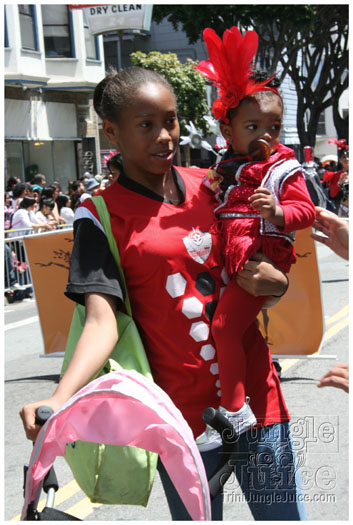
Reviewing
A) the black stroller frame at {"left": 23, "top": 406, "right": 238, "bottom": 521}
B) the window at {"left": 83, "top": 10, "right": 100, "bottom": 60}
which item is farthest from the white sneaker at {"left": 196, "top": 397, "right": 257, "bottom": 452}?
the window at {"left": 83, "top": 10, "right": 100, "bottom": 60}

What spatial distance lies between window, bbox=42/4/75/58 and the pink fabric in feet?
82.1

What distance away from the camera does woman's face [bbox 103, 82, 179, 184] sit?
2.23m

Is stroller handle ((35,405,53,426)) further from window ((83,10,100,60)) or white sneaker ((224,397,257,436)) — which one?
window ((83,10,100,60))

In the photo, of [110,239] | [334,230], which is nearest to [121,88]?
[110,239]

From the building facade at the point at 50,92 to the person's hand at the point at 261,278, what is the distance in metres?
20.5

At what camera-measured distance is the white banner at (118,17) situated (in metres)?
15.3

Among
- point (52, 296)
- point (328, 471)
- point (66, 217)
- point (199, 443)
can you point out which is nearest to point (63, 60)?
point (66, 217)

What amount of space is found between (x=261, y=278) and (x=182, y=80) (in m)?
19.1

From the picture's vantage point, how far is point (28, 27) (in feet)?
77.6

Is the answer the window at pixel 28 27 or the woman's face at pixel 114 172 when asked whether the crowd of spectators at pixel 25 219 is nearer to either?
the woman's face at pixel 114 172

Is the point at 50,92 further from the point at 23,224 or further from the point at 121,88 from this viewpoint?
the point at 121,88

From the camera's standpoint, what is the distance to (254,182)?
8.42 ft

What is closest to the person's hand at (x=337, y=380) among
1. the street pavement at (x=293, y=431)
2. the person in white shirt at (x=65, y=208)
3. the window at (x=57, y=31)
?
the street pavement at (x=293, y=431)

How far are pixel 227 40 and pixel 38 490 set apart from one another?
5.71 feet
